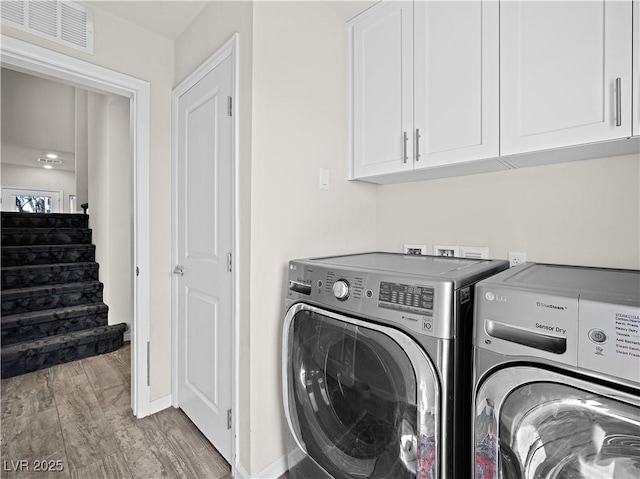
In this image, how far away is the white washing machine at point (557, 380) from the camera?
2.25ft

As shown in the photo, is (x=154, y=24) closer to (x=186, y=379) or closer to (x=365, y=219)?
(x=365, y=219)

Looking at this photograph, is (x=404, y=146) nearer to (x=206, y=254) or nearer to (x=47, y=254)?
(x=206, y=254)

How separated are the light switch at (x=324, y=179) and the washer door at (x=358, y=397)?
71 centimetres

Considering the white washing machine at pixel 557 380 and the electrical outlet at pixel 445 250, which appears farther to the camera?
the electrical outlet at pixel 445 250

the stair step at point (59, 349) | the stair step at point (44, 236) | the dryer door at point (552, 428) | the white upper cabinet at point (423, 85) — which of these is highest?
the white upper cabinet at point (423, 85)

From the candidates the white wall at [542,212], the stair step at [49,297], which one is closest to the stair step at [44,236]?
the stair step at [49,297]

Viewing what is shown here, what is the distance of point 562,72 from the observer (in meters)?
1.13

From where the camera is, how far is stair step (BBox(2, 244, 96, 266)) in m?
3.39

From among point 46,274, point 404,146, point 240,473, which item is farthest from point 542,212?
point 46,274

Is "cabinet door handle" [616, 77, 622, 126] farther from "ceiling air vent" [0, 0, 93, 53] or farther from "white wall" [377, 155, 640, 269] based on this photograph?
"ceiling air vent" [0, 0, 93, 53]

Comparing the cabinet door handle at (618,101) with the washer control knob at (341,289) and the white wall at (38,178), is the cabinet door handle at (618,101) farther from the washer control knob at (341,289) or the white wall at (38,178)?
the white wall at (38,178)

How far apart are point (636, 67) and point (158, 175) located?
2336 millimetres

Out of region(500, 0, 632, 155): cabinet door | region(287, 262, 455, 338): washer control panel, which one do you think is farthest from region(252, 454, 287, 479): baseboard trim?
region(500, 0, 632, 155): cabinet door

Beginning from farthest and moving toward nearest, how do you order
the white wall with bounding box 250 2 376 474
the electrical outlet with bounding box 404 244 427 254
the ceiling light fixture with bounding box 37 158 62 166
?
Answer: the ceiling light fixture with bounding box 37 158 62 166 < the electrical outlet with bounding box 404 244 427 254 < the white wall with bounding box 250 2 376 474
